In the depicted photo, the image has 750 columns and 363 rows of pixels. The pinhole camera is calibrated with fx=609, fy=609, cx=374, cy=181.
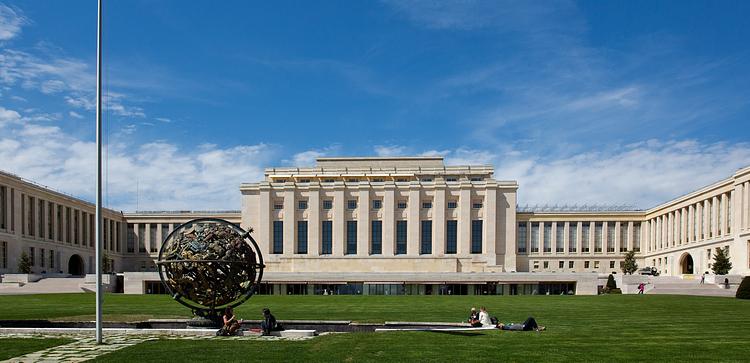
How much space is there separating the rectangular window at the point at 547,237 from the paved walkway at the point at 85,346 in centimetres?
9024

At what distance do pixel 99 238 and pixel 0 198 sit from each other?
76071 millimetres

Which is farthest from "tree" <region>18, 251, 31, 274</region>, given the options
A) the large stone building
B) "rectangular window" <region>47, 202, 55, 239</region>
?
"rectangular window" <region>47, 202, 55, 239</region>

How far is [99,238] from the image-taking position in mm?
20266

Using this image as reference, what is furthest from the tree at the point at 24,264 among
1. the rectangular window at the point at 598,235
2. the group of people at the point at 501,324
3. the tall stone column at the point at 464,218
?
the rectangular window at the point at 598,235

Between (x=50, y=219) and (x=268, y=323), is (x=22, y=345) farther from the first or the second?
(x=50, y=219)

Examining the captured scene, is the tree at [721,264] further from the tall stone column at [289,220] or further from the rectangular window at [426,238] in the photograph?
the tall stone column at [289,220]

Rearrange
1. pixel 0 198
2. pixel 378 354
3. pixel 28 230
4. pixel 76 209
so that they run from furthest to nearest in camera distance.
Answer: pixel 76 209
pixel 28 230
pixel 0 198
pixel 378 354

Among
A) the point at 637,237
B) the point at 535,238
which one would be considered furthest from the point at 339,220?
the point at 637,237

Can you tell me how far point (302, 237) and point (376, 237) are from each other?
11789mm

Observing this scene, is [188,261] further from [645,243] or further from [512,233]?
[645,243]

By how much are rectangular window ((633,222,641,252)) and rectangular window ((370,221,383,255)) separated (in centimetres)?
4717

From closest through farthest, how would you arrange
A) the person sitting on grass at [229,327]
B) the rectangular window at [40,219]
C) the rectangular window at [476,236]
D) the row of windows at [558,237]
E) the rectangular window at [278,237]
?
1. the person sitting on grass at [229,327]
2. the rectangular window at [40,219]
3. the rectangular window at [476,236]
4. the rectangular window at [278,237]
5. the row of windows at [558,237]

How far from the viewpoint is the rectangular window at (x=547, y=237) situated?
351 feet

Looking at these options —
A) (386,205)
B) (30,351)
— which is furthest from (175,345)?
(386,205)
